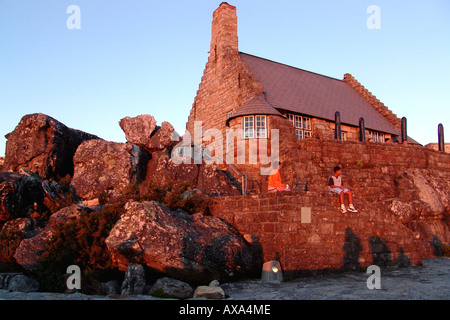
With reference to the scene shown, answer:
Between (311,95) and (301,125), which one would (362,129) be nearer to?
(311,95)

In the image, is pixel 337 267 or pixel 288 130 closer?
pixel 337 267

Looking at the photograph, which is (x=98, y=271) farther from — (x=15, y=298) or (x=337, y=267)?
(x=337, y=267)

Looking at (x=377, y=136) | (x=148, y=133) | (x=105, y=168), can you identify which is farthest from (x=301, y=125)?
(x=105, y=168)

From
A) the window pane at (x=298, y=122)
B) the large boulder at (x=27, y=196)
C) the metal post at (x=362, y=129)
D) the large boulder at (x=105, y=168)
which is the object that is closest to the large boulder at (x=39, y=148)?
the large boulder at (x=105, y=168)

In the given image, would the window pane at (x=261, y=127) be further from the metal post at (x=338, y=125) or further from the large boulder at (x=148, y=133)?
the metal post at (x=338, y=125)

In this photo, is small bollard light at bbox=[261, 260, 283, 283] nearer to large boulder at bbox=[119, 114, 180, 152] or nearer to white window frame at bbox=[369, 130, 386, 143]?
large boulder at bbox=[119, 114, 180, 152]

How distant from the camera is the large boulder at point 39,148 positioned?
510 inches

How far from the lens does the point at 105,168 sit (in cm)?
1325

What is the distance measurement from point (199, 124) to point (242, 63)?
5.10 metres

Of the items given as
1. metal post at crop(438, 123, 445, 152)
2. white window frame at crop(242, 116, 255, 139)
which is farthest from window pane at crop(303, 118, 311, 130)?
metal post at crop(438, 123, 445, 152)

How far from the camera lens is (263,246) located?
29.0ft

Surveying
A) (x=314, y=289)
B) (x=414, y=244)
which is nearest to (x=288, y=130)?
(x=414, y=244)

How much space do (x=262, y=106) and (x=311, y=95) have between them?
6.19 meters

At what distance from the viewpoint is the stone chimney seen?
74.5ft
